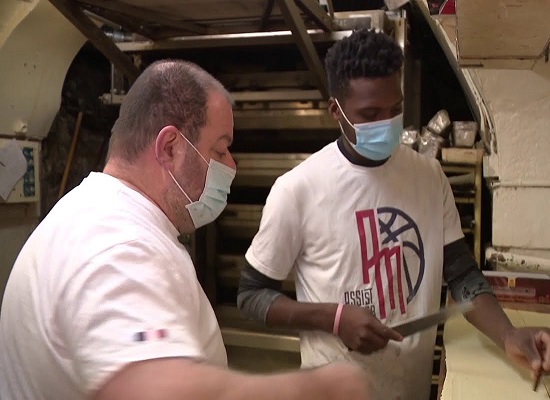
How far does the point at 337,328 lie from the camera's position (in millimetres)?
1123

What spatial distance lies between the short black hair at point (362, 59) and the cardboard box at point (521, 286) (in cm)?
75

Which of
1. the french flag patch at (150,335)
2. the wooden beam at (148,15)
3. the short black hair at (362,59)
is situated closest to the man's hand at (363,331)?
the short black hair at (362,59)

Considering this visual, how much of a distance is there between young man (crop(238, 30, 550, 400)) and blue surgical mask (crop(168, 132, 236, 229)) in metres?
0.34

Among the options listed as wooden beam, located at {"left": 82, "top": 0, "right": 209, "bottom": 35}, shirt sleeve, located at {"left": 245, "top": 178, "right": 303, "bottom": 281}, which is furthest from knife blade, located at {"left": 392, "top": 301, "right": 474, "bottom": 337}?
wooden beam, located at {"left": 82, "top": 0, "right": 209, "bottom": 35}

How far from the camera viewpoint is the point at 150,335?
521 millimetres

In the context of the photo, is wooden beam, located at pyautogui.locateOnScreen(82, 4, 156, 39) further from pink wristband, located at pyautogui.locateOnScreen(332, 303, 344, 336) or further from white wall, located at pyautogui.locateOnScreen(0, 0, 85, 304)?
pink wristband, located at pyautogui.locateOnScreen(332, 303, 344, 336)

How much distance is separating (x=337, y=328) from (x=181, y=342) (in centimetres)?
65

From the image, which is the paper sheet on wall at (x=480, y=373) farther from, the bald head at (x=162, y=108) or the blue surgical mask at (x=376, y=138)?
the bald head at (x=162, y=108)

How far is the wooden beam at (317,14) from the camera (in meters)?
1.53

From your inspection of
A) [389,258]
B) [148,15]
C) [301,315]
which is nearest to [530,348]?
[389,258]

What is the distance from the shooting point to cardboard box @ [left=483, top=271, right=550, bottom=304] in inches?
59.5

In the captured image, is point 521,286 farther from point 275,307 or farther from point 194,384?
point 194,384

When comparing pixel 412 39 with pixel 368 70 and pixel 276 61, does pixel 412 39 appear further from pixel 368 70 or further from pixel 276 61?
pixel 368 70

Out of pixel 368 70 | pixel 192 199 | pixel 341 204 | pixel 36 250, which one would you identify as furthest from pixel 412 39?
pixel 36 250
